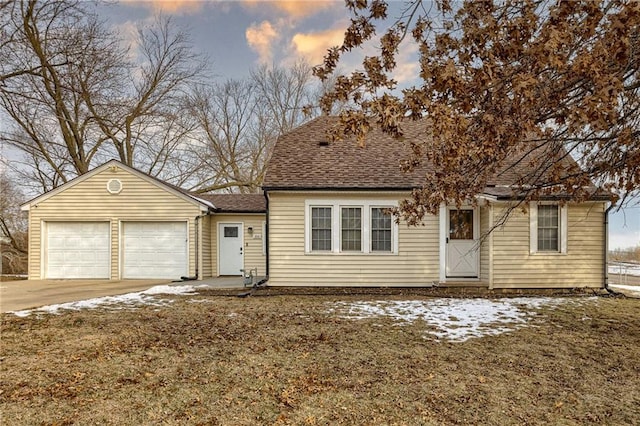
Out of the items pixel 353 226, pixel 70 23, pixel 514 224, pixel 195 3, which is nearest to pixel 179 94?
pixel 195 3

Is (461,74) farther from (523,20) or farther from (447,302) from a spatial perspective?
(447,302)

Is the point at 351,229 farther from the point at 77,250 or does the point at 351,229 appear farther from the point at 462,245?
the point at 77,250

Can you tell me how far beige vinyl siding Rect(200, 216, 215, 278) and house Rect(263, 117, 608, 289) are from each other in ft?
11.7

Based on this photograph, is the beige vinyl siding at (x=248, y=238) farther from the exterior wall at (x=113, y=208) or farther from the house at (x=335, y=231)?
the exterior wall at (x=113, y=208)

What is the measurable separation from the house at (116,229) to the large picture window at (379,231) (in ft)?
19.0

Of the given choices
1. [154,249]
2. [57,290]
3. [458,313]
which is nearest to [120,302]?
[57,290]

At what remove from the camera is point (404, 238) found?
37.7 ft

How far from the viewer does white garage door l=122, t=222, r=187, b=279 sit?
1358 cm

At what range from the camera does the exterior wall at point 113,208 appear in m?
13.5

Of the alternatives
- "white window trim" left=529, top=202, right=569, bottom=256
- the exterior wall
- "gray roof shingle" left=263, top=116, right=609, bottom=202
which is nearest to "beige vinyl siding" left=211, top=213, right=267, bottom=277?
the exterior wall

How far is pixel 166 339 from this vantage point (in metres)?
5.90

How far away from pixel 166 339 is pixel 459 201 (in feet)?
15.8

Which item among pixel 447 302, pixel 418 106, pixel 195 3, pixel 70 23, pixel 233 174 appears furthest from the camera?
pixel 233 174

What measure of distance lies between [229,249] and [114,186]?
4.48 metres
